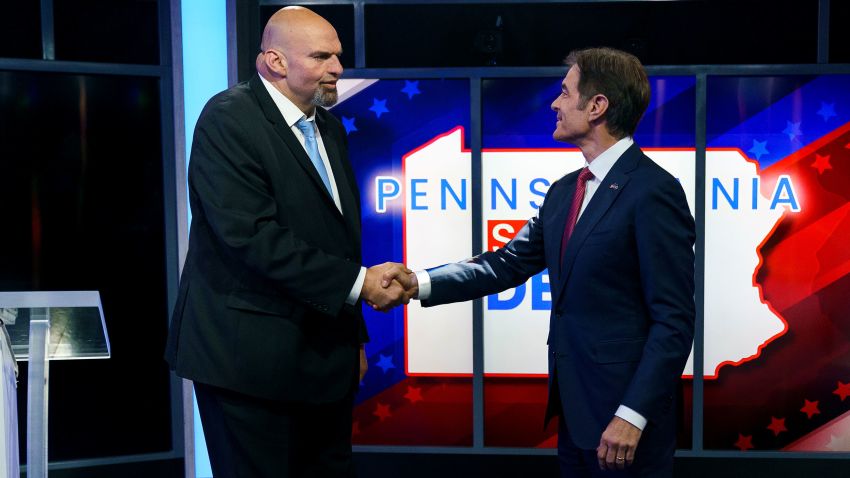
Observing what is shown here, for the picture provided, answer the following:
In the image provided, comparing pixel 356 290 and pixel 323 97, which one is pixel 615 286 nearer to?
pixel 356 290

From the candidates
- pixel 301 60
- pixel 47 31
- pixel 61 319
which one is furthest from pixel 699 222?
pixel 47 31

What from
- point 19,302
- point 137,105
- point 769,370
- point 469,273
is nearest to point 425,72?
point 137,105

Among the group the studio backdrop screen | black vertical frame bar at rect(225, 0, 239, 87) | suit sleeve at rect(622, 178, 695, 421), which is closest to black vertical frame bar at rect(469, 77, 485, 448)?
the studio backdrop screen

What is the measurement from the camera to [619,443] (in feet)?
6.64

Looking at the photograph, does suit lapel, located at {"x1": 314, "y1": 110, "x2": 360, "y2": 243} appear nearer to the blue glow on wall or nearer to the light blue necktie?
the light blue necktie

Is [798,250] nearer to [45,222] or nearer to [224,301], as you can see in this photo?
[224,301]

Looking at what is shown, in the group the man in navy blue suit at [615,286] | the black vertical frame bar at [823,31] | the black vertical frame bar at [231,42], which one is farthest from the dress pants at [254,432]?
the black vertical frame bar at [823,31]

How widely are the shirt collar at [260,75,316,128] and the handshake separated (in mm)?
482

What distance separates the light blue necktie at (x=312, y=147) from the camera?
239 cm

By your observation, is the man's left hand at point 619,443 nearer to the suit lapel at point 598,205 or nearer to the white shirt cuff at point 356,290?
the suit lapel at point 598,205

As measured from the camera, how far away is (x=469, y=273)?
108 inches

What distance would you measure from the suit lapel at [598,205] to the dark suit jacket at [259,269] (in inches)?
22.4

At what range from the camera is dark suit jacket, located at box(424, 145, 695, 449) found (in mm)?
2033

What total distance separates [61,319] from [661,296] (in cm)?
148
